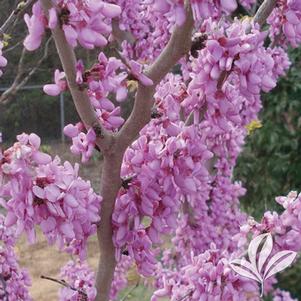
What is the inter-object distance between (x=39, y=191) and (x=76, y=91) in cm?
19

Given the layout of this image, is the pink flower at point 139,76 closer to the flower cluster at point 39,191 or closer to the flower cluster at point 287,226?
the flower cluster at point 39,191

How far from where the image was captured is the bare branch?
1.15 meters

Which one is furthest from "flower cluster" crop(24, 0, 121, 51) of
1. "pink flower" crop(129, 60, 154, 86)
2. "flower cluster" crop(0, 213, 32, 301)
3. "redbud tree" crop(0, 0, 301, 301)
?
"flower cluster" crop(0, 213, 32, 301)

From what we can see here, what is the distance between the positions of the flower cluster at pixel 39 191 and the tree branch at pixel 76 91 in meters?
0.08


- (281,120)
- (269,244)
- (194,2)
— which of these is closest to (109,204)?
(269,244)

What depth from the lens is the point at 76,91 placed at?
1148 millimetres

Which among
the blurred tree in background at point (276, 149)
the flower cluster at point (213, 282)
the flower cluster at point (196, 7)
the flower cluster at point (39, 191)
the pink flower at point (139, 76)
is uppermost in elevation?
the blurred tree in background at point (276, 149)

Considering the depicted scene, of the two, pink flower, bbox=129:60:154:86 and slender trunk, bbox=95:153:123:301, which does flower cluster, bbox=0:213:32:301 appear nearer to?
slender trunk, bbox=95:153:123:301

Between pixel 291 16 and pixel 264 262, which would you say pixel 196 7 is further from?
pixel 264 262


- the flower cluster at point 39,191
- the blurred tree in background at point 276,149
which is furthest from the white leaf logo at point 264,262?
the blurred tree in background at point 276,149

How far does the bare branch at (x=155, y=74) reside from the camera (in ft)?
3.78

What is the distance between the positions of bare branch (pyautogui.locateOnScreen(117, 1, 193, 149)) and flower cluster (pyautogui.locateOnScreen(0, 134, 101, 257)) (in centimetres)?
13

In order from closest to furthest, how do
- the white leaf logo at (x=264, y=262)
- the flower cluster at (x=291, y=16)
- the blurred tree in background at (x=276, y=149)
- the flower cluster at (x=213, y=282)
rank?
the white leaf logo at (x=264, y=262), the flower cluster at (x=291, y=16), the flower cluster at (x=213, y=282), the blurred tree in background at (x=276, y=149)

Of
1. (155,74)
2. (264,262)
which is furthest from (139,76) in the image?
(264,262)
